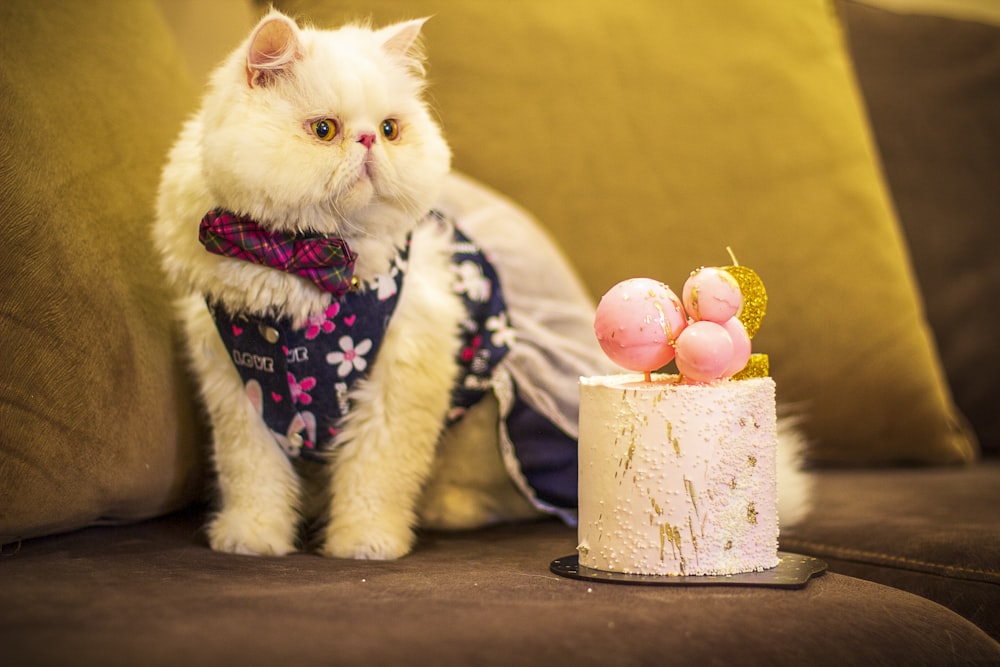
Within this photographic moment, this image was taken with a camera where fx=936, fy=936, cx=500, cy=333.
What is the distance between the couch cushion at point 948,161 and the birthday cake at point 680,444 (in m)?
0.95

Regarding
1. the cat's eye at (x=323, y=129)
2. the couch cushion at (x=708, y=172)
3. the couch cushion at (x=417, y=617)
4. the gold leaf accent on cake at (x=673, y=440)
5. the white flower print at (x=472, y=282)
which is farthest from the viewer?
the couch cushion at (x=708, y=172)

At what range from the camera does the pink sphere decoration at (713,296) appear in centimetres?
84

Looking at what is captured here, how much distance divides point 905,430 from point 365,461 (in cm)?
90

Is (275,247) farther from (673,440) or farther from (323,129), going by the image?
(673,440)

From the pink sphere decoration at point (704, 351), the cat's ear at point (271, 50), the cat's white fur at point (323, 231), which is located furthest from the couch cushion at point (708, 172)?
the pink sphere decoration at point (704, 351)

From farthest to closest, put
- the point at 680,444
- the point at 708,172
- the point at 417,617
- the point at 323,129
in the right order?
→ the point at 708,172 < the point at 323,129 < the point at 680,444 < the point at 417,617

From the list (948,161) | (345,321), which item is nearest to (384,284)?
(345,321)

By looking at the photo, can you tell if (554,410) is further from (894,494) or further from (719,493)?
(894,494)

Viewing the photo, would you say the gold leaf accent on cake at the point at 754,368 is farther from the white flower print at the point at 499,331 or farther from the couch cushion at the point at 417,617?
the white flower print at the point at 499,331

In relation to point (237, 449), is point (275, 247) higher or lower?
higher

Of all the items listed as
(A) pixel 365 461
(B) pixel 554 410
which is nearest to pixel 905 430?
(B) pixel 554 410

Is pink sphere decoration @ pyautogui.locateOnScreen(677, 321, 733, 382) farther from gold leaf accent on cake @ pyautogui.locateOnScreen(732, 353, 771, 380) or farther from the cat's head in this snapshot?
the cat's head

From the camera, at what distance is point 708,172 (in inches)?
61.0

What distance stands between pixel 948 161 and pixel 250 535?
1405 millimetres
